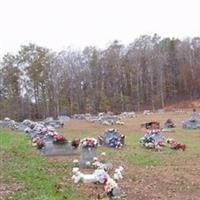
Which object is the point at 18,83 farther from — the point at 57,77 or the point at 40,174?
the point at 40,174

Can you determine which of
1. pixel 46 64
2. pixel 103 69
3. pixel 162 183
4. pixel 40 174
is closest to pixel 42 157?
pixel 40 174

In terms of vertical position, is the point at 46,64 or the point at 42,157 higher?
the point at 46,64

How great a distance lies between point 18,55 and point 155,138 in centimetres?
5729

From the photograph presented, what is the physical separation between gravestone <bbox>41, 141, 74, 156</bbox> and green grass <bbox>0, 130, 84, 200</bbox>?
45 centimetres

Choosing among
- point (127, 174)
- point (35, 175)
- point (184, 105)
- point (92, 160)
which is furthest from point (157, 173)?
point (184, 105)

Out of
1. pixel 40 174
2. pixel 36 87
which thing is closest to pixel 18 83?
pixel 36 87

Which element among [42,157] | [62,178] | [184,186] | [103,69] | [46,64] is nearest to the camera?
[184,186]

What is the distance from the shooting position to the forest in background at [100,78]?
79.8m

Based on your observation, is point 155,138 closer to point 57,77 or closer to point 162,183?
point 162,183

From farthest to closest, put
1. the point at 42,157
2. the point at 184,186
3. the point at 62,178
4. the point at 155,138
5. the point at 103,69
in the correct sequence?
the point at 103,69 → the point at 155,138 → the point at 42,157 → the point at 62,178 → the point at 184,186

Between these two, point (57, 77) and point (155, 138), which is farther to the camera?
point (57, 77)

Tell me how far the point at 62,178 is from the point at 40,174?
944mm

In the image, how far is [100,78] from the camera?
86.4 m

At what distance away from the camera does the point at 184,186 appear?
14.6 m
